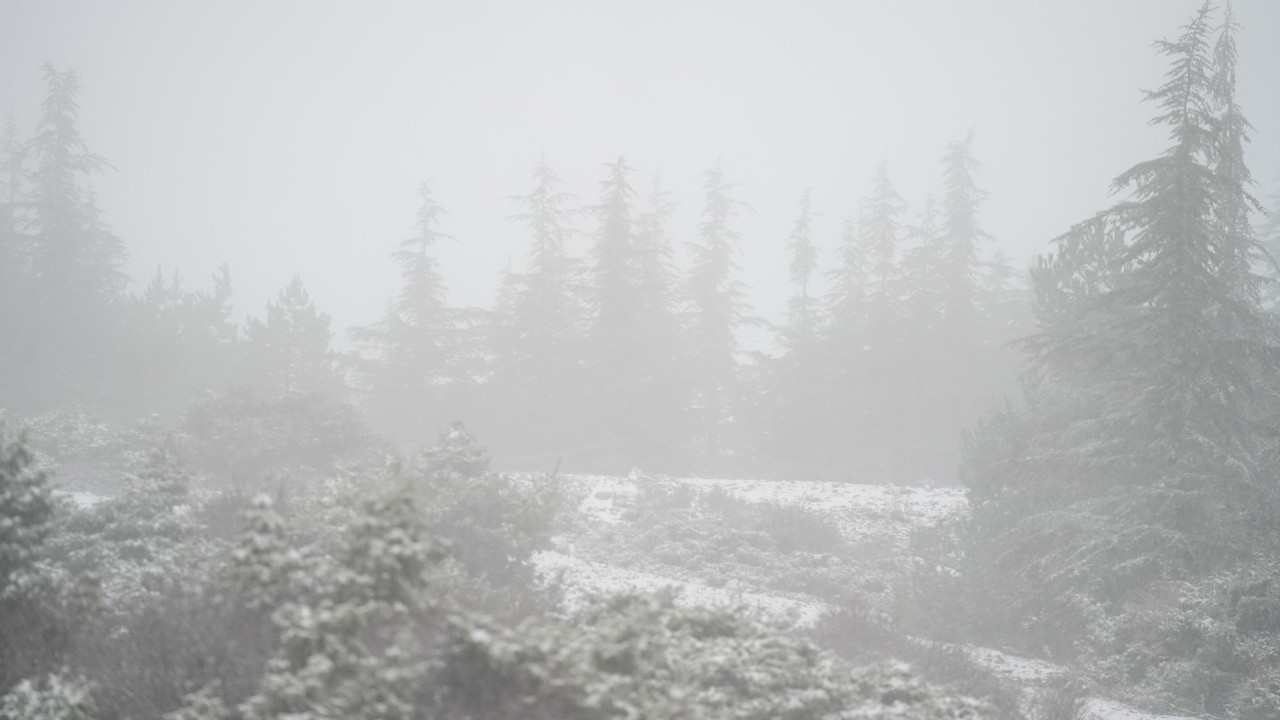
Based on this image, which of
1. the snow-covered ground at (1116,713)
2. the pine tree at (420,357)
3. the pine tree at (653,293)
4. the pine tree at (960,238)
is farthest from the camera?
the pine tree at (960,238)

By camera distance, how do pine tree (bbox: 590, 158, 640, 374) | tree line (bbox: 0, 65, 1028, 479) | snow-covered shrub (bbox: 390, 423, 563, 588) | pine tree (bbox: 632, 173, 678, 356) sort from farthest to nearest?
1. pine tree (bbox: 632, 173, 678, 356)
2. pine tree (bbox: 590, 158, 640, 374)
3. tree line (bbox: 0, 65, 1028, 479)
4. snow-covered shrub (bbox: 390, 423, 563, 588)

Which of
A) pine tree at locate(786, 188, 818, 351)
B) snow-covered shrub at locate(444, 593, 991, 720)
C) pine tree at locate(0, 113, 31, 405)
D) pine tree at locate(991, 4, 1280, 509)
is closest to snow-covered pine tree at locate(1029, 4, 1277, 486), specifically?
pine tree at locate(991, 4, 1280, 509)

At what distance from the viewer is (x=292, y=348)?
29422mm

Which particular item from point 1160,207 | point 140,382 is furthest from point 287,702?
point 140,382

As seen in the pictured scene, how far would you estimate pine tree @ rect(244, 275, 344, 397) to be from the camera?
95.7ft

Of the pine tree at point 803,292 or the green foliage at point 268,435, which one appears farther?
the pine tree at point 803,292

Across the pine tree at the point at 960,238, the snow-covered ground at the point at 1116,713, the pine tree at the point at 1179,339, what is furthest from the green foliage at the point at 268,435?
the pine tree at the point at 960,238

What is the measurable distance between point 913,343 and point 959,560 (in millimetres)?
17307

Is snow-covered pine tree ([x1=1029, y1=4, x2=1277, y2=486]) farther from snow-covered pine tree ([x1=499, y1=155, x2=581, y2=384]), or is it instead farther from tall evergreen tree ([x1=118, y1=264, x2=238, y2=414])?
tall evergreen tree ([x1=118, y1=264, x2=238, y2=414])

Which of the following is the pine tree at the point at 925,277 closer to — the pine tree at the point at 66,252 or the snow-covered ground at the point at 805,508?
the snow-covered ground at the point at 805,508

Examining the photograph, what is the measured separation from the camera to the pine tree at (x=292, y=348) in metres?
29.2

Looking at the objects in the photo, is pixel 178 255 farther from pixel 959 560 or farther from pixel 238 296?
pixel 959 560

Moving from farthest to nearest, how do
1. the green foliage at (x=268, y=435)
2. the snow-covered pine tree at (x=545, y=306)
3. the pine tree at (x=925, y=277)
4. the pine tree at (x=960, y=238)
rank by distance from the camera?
1. the pine tree at (x=960, y=238)
2. the pine tree at (x=925, y=277)
3. the snow-covered pine tree at (x=545, y=306)
4. the green foliage at (x=268, y=435)

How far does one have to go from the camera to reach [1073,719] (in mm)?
8695
